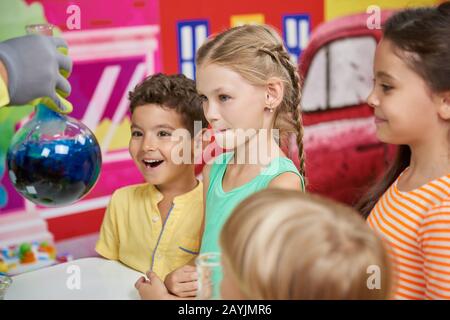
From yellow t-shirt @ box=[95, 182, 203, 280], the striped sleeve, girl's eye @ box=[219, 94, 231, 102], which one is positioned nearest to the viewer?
the striped sleeve

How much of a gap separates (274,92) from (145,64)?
0.77 meters

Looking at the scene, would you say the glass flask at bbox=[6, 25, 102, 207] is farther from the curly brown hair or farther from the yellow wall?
the yellow wall

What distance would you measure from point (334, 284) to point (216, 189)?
538 mm

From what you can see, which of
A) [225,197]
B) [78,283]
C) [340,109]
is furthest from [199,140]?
[340,109]

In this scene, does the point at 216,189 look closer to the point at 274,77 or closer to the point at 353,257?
the point at 274,77

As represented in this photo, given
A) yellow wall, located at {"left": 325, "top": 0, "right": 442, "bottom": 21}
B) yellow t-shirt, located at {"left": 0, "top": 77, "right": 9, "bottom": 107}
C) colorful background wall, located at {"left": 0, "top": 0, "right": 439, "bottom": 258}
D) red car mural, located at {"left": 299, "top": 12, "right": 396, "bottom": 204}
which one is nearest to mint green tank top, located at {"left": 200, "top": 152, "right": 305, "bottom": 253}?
yellow t-shirt, located at {"left": 0, "top": 77, "right": 9, "bottom": 107}

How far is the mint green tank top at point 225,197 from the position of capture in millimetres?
962

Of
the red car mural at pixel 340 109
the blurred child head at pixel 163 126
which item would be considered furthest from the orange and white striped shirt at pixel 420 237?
the red car mural at pixel 340 109

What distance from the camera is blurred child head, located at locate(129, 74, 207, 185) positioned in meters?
1.12

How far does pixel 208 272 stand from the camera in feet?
2.08

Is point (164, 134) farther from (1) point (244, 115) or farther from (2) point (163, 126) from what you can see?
(1) point (244, 115)

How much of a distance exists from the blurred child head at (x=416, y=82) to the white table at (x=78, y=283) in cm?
47

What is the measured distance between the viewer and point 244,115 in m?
0.97

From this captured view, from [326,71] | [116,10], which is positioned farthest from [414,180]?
[326,71]
